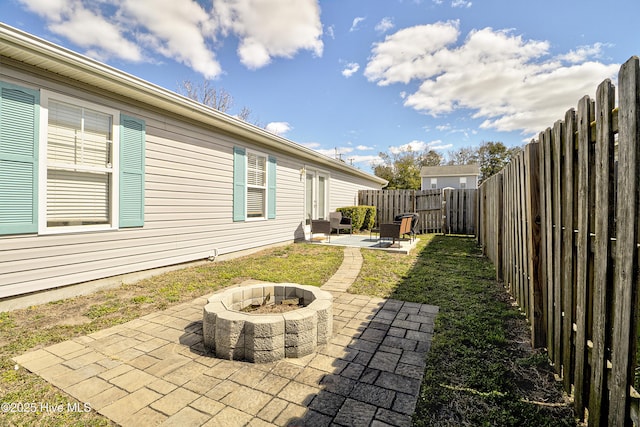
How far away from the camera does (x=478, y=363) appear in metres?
2.42

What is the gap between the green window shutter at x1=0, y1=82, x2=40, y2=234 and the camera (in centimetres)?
346

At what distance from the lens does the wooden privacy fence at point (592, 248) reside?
121 cm

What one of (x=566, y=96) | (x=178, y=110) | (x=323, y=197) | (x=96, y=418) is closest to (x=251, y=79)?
(x=323, y=197)

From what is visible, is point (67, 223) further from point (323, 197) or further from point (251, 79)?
point (251, 79)

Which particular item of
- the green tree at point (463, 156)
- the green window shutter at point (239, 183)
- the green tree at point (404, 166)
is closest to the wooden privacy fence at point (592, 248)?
the green window shutter at point (239, 183)

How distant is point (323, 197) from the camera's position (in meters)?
11.8

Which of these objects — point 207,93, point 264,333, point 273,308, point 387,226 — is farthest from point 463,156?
point 264,333

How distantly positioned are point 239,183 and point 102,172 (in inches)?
119

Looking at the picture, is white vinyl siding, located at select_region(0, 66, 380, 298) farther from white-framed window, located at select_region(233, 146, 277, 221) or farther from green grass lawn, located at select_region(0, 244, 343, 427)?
green grass lawn, located at select_region(0, 244, 343, 427)

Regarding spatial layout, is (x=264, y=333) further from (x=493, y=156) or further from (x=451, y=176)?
(x=493, y=156)

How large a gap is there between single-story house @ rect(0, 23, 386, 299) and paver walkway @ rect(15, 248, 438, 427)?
1801 mm

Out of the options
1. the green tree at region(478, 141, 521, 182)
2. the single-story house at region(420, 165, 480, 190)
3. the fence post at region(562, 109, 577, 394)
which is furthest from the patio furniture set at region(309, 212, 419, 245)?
the green tree at region(478, 141, 521, 182)

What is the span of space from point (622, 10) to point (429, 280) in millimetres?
5819

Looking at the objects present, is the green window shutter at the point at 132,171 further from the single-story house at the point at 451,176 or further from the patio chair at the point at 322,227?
the single-story house at the point at 451,176
